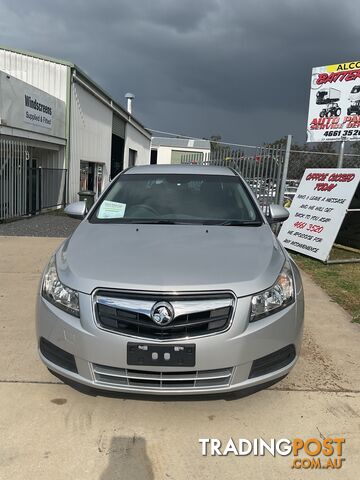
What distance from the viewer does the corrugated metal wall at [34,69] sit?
15.8 m

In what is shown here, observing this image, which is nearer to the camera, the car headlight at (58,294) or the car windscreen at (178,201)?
the car headlight at (58,294)

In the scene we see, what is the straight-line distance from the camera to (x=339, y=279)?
6.74 m

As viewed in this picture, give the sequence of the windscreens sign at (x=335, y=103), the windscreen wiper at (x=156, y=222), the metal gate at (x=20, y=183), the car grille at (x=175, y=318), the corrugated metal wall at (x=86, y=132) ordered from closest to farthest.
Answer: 1. the car grille at (x=175, y=318)
2. the windscreen wiper at (x=156, y=222)
3. the windscreens sign at (x=335, y=103)
4. the metal gate at (x=20, y=183)
5. the corrugated metal wall at (x=86, y=132)

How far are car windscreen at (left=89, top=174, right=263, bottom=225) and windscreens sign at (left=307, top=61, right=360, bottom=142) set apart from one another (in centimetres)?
560

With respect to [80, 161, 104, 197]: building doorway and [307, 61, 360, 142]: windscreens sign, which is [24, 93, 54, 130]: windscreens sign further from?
[307, 61, 360, 142]: windscreens sign

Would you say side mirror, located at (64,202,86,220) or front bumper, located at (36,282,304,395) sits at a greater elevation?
side mirror, located at (64,202,86,220)

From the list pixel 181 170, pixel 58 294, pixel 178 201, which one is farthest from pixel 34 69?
pixel 58 294

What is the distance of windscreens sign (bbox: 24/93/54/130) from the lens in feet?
43.8

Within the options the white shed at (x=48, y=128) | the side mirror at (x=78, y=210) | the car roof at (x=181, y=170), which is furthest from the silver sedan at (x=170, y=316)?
the white shed at (x=48, y=128)

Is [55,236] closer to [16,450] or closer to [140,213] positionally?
[140,213]

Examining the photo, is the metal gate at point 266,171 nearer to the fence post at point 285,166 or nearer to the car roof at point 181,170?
the fence post at point 285,166

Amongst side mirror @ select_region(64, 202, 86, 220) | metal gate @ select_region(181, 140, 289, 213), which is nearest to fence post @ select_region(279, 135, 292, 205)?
metal gate @ select_region(181, 140, 289, 213)

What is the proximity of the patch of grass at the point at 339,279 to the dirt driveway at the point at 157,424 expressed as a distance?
174 cm

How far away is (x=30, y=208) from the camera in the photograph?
1362cm
